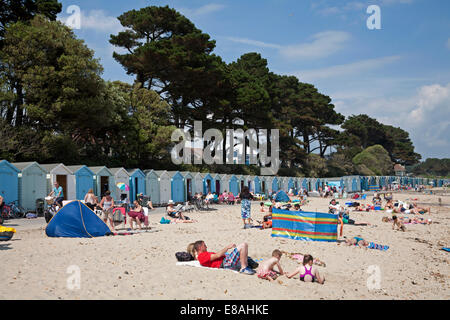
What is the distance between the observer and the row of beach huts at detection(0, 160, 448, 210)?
15.6m

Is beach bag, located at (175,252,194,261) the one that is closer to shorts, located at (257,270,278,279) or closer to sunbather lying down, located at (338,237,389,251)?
shorts, located at (257,270,278,279)

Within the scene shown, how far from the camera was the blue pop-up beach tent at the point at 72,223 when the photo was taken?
9.52 m

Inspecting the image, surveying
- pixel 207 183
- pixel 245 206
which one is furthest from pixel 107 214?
pixel 207 183

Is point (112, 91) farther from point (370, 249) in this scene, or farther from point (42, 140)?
point (370, 249)

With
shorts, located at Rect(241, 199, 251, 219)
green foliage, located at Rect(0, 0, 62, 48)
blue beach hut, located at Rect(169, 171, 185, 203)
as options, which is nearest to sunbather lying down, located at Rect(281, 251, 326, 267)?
shorts, located at Rect(241, 199, 251, 219)

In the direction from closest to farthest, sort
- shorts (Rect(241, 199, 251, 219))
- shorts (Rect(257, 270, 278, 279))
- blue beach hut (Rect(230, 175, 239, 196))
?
shorts (Rect(257, 270, 278, 279)), shorts (Rect(241, 199, 251, 219)), blue beach hut (Rect(230, 175, 239, 196))

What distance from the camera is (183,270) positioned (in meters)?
6.50

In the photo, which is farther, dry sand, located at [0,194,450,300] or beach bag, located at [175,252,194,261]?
beach bag, located at [175,252,194,261]

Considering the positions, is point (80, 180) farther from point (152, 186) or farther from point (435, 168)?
point (435, 168)

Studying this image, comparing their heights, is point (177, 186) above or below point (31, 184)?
below

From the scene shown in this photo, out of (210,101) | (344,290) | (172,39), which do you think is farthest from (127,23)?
(344,290)

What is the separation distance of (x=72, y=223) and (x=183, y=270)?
14.3ft

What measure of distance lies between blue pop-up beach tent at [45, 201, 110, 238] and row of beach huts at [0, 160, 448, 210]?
6884 mm
